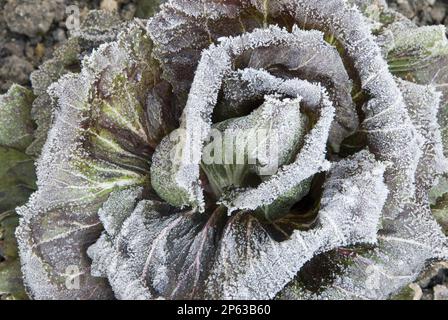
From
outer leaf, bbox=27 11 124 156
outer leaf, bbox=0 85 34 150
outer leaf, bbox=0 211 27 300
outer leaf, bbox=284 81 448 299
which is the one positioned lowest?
outer leaf, bbox=0 211 27 300

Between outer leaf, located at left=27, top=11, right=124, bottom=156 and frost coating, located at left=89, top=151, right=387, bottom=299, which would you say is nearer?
frost coating, located at left=89, top=151, right=387, bottom=299

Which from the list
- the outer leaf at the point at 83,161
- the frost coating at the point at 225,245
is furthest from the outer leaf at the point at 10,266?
the frost coating at the point at 225,245

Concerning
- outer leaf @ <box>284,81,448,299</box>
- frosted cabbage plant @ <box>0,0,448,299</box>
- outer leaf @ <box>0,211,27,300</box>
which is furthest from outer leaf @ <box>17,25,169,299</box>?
outer leaf @ <box>284,81,448,299</box>

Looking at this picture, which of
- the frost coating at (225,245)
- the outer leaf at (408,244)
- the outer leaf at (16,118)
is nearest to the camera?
the frost coating at (225,245)

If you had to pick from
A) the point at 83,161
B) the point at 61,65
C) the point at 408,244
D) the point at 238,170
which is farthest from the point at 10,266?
the point at 408,244

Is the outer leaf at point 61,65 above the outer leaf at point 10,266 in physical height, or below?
above

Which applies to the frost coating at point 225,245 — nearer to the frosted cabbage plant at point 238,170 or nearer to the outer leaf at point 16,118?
the frosted cabbage plant at point 238,170

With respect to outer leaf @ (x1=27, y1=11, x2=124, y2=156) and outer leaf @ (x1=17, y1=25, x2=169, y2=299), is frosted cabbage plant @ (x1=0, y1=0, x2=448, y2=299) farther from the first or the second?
outer leaf @ (x1=27, y1=11, x2=124, y2=156)

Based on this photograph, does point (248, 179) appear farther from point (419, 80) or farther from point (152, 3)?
point (152, 3)

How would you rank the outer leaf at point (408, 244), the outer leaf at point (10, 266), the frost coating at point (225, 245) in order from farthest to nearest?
1. the outer leaf at point (10, 266)
2. the outer leaf at point (408, 244)
3. the frost coating at point (225, 245)

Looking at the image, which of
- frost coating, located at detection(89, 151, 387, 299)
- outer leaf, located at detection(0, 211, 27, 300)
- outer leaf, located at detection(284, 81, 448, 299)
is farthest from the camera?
outer leaf, located at detection(0, 211, 27, 300)

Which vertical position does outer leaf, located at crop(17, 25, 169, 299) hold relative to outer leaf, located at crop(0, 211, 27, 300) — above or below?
above
